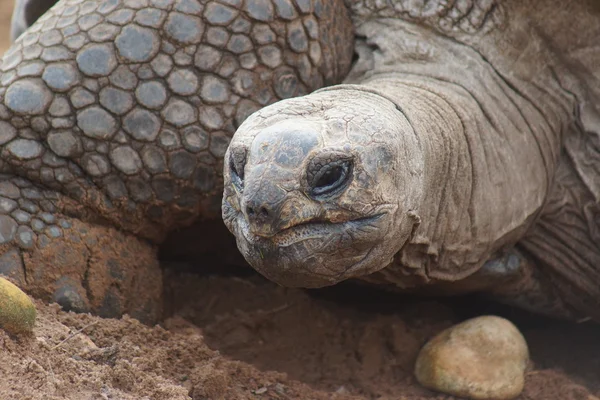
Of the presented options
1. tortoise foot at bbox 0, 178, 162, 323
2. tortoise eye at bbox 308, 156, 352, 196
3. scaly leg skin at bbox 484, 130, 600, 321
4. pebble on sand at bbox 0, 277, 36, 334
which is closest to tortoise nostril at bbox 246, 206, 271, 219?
tortoise eye at bbox 308, 156, 352, 196

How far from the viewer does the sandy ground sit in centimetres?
221

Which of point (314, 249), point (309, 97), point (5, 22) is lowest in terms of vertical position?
point (5, 22)

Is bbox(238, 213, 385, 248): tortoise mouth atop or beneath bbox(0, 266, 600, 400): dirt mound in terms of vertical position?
atop

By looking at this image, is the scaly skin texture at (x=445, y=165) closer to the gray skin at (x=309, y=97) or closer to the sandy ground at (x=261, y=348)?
the gray skin at (x=309, y=97)

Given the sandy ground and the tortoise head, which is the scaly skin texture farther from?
the sandy ground

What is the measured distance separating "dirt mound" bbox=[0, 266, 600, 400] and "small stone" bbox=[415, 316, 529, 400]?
6 cm

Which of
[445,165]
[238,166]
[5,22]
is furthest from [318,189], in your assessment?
[5,22]

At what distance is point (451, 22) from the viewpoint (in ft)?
10.5

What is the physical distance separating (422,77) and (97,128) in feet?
3.38

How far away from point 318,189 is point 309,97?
37 cm

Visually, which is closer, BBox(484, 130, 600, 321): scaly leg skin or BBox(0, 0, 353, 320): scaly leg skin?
BBox(0, 0, 353, 320): scaly leg skin

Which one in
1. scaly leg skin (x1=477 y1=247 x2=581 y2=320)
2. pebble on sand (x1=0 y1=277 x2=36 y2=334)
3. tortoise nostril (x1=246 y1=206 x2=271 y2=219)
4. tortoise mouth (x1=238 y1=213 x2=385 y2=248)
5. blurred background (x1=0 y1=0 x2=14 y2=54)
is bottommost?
scaly leg skin (x1=477 y1=247 x2=581 y2=320)

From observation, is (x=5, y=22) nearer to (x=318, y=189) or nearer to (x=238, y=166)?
(x=238, y=166)

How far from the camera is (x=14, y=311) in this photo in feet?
7.18
